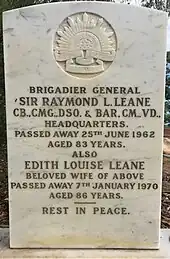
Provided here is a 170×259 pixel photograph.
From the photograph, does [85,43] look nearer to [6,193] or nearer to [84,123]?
[84,123]

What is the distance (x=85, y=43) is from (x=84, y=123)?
1.88 feet

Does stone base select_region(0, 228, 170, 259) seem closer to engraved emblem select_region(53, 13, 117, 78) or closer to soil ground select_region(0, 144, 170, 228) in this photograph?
soil ground select_region(0, 144, 170, 228)

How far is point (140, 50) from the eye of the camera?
3.13 meters

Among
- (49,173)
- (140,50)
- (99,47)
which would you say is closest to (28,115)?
(49,173)

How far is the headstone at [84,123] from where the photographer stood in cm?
312

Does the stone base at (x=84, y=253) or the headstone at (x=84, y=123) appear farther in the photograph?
the stone base at (x=84, y=253)

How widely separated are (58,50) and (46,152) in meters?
0.75

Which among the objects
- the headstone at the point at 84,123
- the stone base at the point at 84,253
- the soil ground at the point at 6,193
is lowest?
the stone base at the point at 84,253

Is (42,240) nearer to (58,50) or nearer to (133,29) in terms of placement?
(58,50)

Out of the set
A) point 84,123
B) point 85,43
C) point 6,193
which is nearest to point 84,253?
point 84,123

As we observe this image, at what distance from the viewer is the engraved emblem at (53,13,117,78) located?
10.2 feet

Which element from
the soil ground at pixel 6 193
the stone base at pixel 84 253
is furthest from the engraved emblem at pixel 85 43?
the soil ground at pixel 6 193

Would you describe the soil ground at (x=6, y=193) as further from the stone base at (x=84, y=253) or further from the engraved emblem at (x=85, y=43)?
the engraved emblem at (x=85, y=43)

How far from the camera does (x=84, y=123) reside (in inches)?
126
